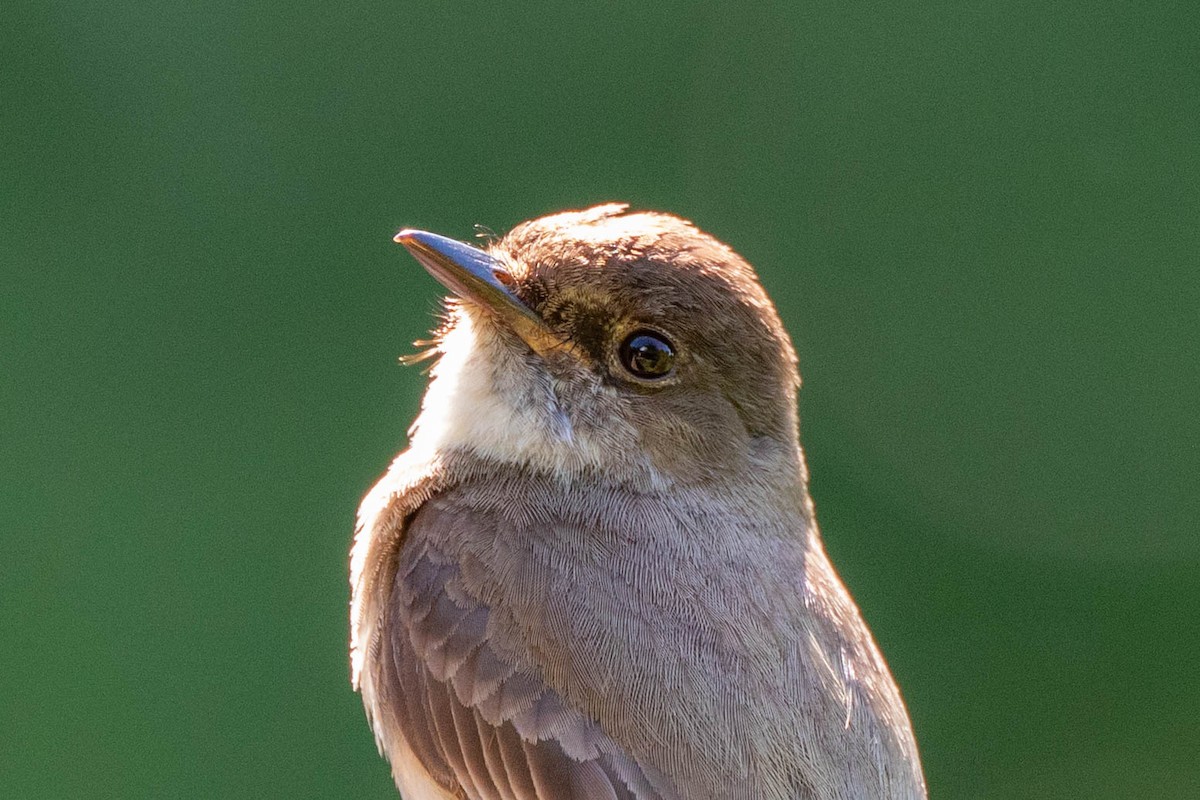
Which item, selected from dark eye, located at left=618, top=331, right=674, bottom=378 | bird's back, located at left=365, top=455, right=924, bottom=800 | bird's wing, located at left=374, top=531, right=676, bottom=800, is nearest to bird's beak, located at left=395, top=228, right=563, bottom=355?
dark eye, located at left=618, top=331, right=674, bottom=378

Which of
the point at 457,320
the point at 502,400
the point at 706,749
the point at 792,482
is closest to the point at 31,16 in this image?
the point at 457,320

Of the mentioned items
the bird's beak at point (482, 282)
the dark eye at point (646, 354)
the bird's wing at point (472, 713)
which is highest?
the bird's beak at point (482, 282)

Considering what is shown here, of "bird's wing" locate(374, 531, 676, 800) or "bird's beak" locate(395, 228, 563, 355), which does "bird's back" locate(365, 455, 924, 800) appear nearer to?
"bird's wing" locate(374, 531, 676, 800)

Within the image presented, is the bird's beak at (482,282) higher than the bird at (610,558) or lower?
higher

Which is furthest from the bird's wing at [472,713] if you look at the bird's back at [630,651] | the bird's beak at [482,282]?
the bird's beak at [482,282]

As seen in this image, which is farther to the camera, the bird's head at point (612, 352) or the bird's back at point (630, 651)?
the bird's head at point (612, 352)

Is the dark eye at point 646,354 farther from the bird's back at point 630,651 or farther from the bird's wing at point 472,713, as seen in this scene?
the bird's wing at point 472,713
